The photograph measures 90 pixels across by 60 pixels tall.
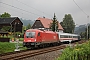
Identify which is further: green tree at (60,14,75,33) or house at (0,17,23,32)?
green tree at (60,14,75,33)

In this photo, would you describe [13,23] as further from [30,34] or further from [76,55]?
[76,55]

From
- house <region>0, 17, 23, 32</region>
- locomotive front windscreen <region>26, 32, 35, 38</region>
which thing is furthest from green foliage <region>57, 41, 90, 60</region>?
house <region>0, 17, 23, 32</region>

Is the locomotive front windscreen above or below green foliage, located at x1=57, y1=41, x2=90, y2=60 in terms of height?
above

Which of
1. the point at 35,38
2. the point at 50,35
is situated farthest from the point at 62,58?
the point at 50,35

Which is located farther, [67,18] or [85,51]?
[67,18]

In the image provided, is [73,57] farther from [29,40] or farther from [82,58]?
[29,40]

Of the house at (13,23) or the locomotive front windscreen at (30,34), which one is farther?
the house at (13,23)

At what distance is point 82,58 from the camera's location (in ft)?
23.2

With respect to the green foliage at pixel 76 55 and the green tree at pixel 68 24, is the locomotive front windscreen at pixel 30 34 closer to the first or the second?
the green foliage at pixel 76 55

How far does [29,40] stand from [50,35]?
722 centimetres

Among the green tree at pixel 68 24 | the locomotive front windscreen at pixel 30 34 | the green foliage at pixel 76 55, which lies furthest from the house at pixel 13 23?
the green foliage at pixel 76 55

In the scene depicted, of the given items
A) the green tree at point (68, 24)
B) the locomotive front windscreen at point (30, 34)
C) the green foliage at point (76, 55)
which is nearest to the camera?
the green foliage at point (76, 55)

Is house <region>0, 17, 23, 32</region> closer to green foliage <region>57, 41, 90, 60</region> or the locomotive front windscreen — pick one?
the locomotive front windscreen

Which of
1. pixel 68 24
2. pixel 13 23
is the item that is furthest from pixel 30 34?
pixel 68 24
